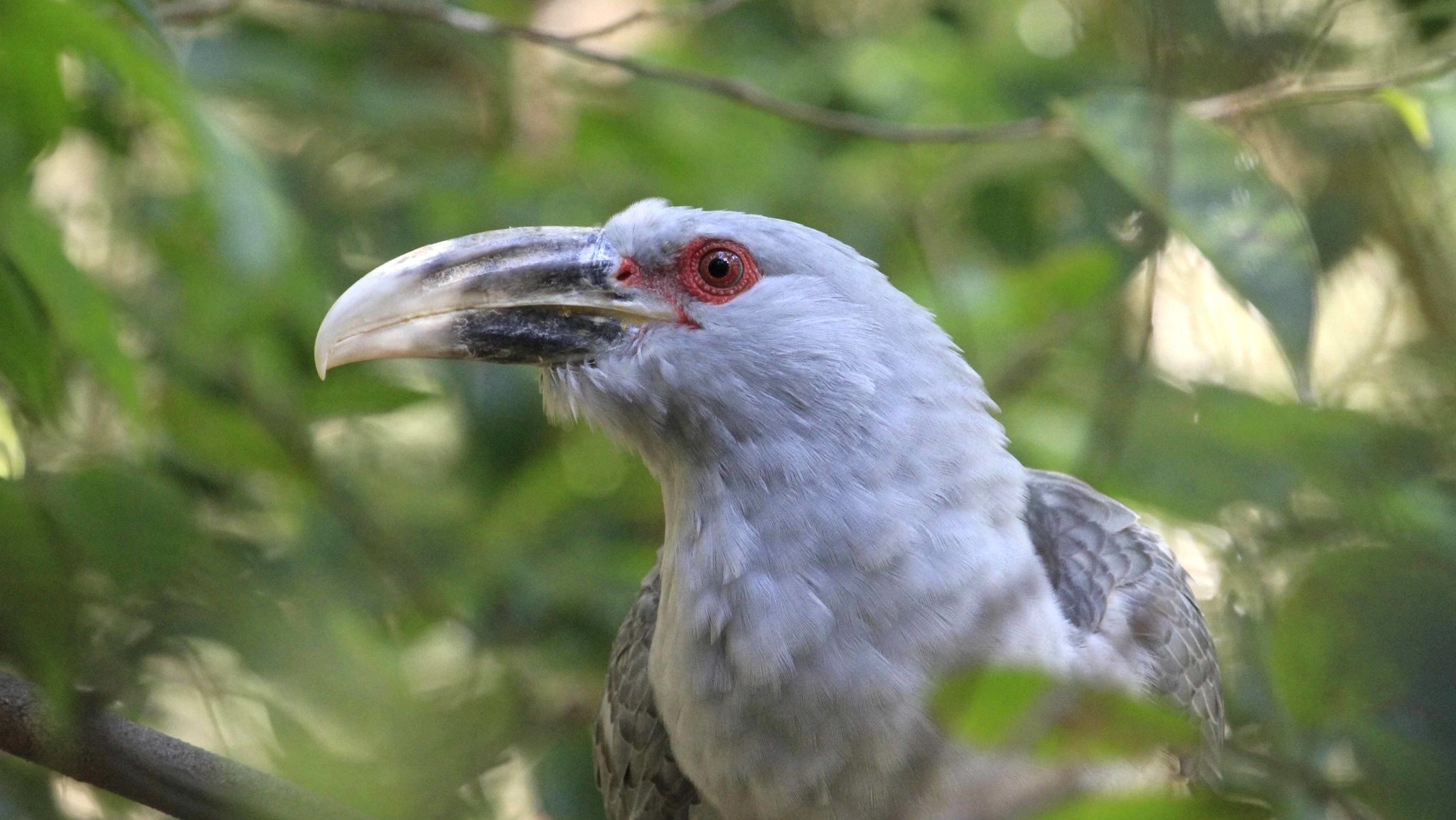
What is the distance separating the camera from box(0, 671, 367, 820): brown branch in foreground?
5.24ft

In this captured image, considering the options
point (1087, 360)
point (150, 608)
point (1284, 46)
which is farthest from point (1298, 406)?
point (1087, 360)

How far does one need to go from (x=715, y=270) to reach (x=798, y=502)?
1.64 ft

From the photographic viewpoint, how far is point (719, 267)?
2.48m

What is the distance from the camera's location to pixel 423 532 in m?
3.57

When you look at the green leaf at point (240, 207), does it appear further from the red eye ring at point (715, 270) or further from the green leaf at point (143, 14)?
the red eye ring at point (715, 270)

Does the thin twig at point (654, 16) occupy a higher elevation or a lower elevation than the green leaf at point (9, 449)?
higher

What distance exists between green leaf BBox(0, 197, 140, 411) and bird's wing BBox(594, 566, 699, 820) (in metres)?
1.20

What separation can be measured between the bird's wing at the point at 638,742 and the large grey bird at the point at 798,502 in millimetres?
106

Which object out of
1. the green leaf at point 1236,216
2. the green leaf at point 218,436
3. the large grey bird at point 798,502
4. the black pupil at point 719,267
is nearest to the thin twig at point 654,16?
the large grey bird at point 798,502

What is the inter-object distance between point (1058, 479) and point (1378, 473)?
73.3 inches

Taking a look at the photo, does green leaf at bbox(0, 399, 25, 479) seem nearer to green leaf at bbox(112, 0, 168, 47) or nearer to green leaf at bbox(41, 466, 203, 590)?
green leaf at bbox(41, 466, 203, 590)

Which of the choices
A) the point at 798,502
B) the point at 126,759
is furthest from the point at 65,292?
the point at 798,502

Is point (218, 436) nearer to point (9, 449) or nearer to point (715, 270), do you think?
point (9, 449)

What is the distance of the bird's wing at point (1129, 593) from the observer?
247 centimetres
